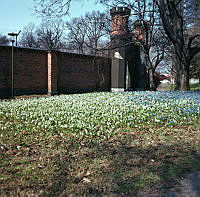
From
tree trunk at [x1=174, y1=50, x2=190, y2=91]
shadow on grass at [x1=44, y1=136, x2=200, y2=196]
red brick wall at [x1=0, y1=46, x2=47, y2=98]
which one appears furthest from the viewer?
tree trunk at [x1=174, y1=50, x2=190, y2=91]

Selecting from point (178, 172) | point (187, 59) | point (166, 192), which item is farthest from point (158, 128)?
point (187, 59)

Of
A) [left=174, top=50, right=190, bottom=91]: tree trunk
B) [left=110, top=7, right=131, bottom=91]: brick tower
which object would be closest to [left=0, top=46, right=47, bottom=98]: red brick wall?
[left=110, top=7, right=131, bottom=91]: brick tower

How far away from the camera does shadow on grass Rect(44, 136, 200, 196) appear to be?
2.54m

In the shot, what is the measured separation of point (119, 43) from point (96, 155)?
18366mm

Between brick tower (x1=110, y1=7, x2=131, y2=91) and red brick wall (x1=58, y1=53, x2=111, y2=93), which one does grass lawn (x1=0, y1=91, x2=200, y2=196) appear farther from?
brick tower (x1=110, y1=7, x2=131, y2=91)

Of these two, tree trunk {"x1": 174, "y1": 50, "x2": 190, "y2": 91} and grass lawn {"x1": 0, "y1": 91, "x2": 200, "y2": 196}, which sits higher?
tree trunk {"x1": 174, "y1": 50, "x2": 190, "y2": 91}

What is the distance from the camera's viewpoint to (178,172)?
298 centimetres

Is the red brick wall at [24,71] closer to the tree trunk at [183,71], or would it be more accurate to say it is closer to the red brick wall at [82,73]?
the red brick wall at [82,73]

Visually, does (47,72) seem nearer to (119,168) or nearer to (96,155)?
(96,155)

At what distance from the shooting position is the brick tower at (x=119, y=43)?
18828 millimetres

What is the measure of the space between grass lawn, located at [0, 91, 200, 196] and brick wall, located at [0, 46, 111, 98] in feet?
29.7

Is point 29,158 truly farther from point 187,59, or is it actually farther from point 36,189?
point 187,59

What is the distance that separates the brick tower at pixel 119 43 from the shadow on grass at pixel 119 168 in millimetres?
14339

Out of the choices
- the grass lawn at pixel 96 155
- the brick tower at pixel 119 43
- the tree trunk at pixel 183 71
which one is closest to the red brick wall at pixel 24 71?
the brick tower at pixel 119 43
